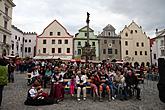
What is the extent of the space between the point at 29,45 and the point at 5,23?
2186 centimetres

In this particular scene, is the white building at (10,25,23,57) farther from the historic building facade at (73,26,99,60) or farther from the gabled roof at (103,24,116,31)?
the gabled roof at (103,24,116,31)

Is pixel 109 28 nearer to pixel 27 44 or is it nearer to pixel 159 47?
pixel 159 47

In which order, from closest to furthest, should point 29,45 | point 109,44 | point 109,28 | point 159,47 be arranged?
point 109,44 < point 109,28 < point 159,47 < point 29,45

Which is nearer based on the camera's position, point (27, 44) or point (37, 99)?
point (37, 99)

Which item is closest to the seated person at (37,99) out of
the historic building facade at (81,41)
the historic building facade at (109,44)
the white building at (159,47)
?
the historic building facade at (81,41)

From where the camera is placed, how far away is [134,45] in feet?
188

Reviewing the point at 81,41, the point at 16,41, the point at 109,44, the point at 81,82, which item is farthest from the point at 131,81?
the point at 16,41

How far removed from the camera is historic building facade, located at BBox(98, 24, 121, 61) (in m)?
56.0

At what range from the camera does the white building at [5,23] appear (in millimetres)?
42719

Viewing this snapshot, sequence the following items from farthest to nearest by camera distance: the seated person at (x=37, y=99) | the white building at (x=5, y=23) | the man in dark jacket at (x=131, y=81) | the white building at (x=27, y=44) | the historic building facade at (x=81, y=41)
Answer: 1. the white building at (x=27, y=44)
2. the historic building facade at (x=81, y=41)
3. the white building at (x=5, y=23)
4. the man in dark jacket at (x=131, y=81)
5. the seated person at (x=37, y=99)

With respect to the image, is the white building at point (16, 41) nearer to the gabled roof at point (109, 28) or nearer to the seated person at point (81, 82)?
the gabled roof at point (109, 28)

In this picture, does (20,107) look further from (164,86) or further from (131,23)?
(131,23)

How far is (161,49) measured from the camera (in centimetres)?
5659

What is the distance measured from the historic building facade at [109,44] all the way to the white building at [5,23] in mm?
22244
